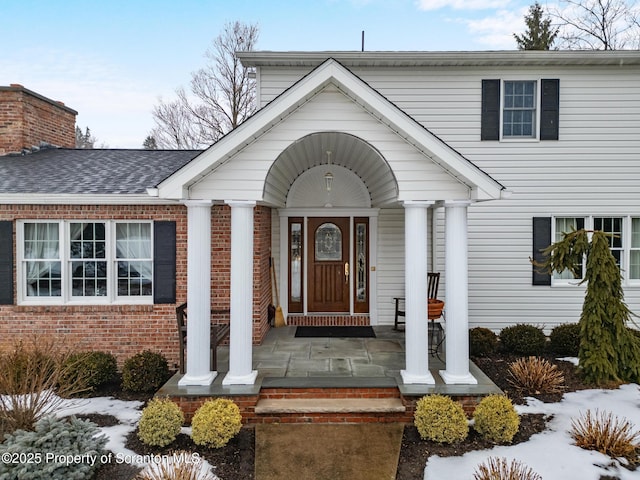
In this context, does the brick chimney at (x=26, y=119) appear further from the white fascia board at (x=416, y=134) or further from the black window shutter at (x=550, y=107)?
the black window shutter at (x=550, y=107)

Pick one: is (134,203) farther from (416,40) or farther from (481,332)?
→ (416,40)

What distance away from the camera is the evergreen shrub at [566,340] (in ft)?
27.2

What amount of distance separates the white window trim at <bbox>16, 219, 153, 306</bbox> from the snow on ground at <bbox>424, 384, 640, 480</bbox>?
6062mm

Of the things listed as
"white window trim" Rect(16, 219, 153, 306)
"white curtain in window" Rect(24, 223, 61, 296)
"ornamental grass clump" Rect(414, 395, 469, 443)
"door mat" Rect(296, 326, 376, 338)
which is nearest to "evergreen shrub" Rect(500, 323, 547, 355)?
"door mat" Rect(296, 326, 376, 338)

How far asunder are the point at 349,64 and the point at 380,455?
8058 mm

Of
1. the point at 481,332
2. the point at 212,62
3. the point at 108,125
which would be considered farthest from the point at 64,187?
the point at 108,125

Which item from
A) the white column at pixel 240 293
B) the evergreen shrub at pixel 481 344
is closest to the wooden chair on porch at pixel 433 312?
the evergreen shrub at pixel 481 344

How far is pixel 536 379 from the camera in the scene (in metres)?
6.59

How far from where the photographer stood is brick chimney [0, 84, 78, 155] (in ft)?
30.0

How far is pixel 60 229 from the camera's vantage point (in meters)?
7.52

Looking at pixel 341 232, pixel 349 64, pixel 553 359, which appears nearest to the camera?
pixel 553 359

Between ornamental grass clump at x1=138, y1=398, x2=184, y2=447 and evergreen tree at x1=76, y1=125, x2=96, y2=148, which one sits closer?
ornamental grass clump at x1=138, y1=398, x2=184, y2=447

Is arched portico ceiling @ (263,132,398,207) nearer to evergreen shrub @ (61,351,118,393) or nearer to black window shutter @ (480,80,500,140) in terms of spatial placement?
black window shutter @ (480,80,500,140)

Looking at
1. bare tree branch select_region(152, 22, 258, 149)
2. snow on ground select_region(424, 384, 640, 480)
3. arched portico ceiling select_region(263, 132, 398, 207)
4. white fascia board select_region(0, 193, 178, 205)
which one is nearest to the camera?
snow on ground select_region(424, 384, 640, 480)
